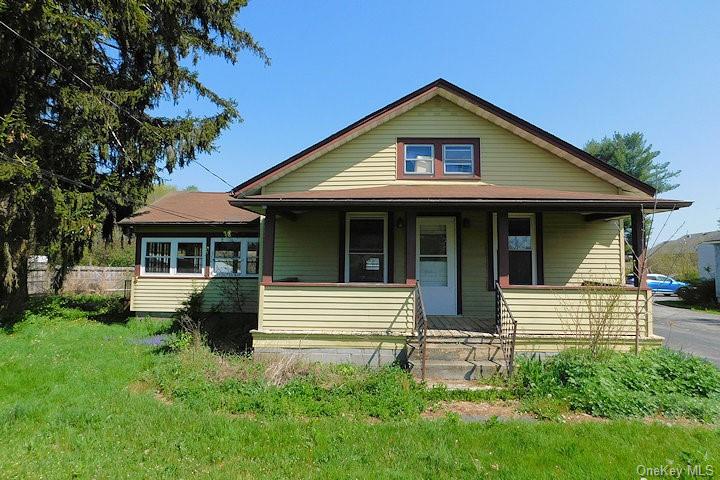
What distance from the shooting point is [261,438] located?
15.8 ft

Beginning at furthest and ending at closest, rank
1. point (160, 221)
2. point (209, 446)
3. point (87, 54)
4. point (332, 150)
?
point (160, 221) → point (87, 54) → point (332, 150) → point (209, 446)

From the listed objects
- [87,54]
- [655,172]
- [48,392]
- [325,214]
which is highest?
[655,172]

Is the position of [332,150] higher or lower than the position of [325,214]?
higher

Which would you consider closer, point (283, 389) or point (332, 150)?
point (283, 389)

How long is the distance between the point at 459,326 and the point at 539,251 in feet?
10.1

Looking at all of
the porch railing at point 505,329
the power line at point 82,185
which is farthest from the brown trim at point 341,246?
the power line at point 82,185

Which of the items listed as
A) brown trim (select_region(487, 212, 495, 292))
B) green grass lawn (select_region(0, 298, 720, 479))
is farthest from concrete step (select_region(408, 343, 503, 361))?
brown trim (select_region(487, 212, 495, 292))

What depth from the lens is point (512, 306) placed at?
7.95 metres

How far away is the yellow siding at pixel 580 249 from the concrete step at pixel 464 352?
374 cm

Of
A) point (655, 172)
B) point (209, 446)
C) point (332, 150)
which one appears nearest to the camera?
point (209, 446)

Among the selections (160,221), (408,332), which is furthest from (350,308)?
(160,221)

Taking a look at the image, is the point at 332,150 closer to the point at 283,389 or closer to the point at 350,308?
the point at 350,308

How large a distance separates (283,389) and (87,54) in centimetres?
1235

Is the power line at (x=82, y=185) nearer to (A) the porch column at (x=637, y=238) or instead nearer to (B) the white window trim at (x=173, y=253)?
(B) the white window trim at (x=173, y=253)
